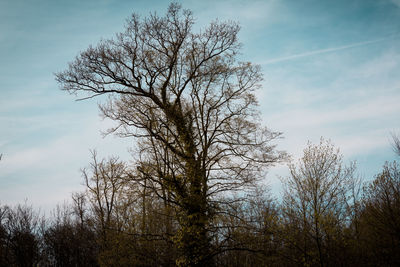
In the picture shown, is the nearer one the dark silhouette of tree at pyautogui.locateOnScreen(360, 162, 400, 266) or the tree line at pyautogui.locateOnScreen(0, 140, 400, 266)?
the tree line at pyautogui.locateOnScreen(0, 140, 400, 266)

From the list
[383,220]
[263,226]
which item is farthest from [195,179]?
[383,220]

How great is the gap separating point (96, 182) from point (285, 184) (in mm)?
15819

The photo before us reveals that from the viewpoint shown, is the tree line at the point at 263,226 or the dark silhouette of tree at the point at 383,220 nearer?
the tree line at the point at 263,226

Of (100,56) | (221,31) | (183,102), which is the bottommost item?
(183,102)

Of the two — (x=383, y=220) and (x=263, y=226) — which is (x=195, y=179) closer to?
(x=263, y=226)

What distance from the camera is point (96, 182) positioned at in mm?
26719

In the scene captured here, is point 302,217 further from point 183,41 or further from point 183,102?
point 183,41

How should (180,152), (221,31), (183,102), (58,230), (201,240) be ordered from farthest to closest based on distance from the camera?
(58,230) < (183,102) < (221,31) < (180,152) < (201,240)

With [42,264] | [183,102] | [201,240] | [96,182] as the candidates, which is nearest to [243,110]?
[183,102]

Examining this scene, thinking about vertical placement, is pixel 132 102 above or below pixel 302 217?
above

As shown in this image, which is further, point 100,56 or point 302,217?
point 302,217

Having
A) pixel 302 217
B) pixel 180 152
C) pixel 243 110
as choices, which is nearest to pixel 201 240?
pixel 180 152

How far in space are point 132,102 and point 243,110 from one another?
4687mm

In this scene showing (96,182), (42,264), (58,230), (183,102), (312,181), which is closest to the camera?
(183,102)
